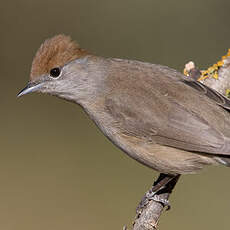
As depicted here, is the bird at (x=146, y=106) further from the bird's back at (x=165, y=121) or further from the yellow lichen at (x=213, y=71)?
the yellow lichen at (x=213, y=71)

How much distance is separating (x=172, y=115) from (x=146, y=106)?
0.94ft

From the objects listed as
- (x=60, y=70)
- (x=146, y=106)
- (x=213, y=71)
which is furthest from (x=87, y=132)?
(x=146, y=106)

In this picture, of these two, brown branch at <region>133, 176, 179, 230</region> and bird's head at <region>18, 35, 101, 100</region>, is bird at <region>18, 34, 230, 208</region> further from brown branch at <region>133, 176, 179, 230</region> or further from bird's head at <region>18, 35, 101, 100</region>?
brown branch at <region>133, 176, 179, 230</region>

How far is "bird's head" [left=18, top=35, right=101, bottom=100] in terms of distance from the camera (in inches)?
203

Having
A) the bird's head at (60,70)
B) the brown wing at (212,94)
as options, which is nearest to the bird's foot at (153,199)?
the brown wing at (212,94)

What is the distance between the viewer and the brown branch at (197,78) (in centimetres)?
497

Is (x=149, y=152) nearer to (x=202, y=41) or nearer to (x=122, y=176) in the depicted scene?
(x=122, y=176)

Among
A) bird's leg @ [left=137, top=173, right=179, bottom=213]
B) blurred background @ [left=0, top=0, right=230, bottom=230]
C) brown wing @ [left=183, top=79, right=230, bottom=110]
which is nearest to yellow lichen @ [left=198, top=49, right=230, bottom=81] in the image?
brown wing @ [left=183, top=79, right=230, bottom=110]

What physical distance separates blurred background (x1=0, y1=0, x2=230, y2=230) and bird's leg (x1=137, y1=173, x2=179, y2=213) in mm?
1973

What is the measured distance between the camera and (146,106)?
5.04 m

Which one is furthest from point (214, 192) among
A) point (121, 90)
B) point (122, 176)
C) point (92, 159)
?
point (121, 90)

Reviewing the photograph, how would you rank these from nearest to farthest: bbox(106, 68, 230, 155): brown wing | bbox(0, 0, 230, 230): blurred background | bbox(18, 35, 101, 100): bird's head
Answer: bbox(106, 68, 230, 155): brown wing
bbox(18, 35, 101, 100): bird's head
bbox(0, 0, 230, 230): blurred background

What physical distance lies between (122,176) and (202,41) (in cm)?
320

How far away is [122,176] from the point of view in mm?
8016
